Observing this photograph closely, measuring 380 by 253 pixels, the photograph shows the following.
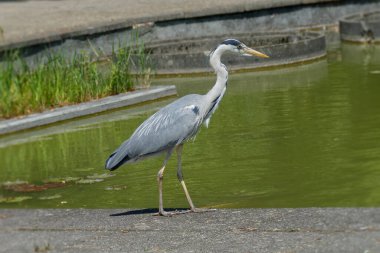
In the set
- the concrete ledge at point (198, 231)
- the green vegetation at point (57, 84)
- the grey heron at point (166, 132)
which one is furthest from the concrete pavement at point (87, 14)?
the concrete ledge at point (198, 231)

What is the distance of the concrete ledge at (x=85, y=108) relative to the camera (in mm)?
14594

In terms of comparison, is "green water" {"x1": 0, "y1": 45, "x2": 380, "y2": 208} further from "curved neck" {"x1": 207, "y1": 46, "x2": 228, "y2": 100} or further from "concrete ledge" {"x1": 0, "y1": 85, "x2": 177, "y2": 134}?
"curved neck" {"x1": 207, "y1": 46, "x2": 228, "y2": 100}

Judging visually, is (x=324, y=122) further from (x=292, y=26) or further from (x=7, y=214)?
(x=292, y=26)

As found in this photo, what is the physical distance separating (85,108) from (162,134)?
21.0 feet

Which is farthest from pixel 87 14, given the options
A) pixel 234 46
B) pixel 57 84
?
pixel 234 46

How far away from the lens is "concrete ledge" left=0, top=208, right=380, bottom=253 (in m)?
7.57

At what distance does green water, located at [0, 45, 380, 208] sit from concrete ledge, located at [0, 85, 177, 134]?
5.9 inches

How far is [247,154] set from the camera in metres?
12.2

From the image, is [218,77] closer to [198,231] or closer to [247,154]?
[198,231]

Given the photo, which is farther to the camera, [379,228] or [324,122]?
[324,122]

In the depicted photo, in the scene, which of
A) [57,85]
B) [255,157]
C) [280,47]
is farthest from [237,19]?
[255,157]

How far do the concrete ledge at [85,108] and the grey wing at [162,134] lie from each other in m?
5.59

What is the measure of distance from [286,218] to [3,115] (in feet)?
24.9

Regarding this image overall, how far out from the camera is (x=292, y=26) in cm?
2316
